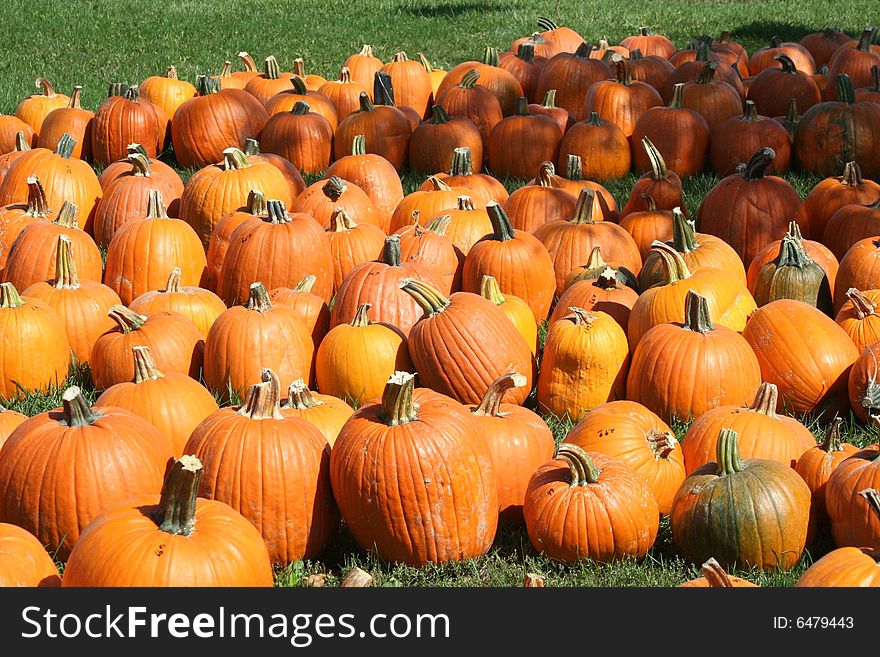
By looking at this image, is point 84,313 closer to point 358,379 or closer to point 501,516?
point 358,379

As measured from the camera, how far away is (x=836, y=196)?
6453mm

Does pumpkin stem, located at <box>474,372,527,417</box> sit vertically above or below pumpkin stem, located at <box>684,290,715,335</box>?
below

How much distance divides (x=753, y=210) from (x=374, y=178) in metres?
2.33

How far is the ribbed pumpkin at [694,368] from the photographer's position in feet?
15.3

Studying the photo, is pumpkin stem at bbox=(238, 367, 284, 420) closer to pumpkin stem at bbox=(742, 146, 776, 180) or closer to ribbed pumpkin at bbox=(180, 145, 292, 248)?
ribbed pumpkin at bbox=(180, 145, 292, 248)

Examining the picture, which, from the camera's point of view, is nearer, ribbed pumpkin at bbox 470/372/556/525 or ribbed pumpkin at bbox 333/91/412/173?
ribbed pumpkin at bbox 470/372/556/525

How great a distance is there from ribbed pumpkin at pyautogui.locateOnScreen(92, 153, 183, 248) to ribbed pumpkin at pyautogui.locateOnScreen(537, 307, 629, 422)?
2.79 m

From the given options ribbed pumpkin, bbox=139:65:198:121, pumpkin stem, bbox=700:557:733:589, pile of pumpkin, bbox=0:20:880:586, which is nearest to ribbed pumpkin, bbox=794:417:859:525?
pile of pumpkin, bbox=0:20:880:586

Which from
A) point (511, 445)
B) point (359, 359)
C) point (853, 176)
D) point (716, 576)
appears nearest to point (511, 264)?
point (359, 359)

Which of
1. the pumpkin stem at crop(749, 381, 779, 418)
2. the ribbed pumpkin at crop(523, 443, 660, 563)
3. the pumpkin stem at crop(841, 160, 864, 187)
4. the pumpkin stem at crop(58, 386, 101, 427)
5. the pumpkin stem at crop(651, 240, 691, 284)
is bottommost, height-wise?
the ribbed pumpkin at crop(523, 443, 660, 563)

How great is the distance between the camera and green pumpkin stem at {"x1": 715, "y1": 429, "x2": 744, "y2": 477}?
149 inches

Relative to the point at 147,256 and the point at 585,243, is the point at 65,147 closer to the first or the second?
the point at 147,256

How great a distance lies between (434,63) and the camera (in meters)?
12.2

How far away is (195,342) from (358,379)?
798 mm
